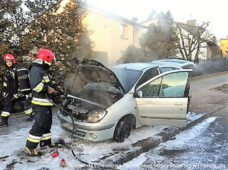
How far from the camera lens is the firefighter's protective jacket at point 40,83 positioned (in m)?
4.13

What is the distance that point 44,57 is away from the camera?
13.9 ft

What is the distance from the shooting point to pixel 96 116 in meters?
4.50

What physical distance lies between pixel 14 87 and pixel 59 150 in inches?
92.0

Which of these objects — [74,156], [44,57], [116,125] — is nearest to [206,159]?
[116,125]

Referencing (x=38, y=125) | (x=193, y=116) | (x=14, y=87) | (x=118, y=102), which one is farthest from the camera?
(x=193, y=116)

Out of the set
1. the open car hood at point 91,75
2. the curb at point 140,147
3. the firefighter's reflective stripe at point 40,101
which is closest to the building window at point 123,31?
the curb at point 140,147

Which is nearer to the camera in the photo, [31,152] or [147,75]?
[31,152]

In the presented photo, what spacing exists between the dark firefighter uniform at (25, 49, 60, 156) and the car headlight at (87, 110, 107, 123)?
747mm

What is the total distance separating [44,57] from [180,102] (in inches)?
111

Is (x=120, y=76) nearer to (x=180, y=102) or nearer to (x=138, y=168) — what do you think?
(x=180, y=102)

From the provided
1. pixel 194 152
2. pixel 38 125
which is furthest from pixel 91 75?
pixel 194 152

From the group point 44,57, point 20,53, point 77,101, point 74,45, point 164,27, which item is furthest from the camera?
point 164,27

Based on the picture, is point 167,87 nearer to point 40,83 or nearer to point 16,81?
point 40,83

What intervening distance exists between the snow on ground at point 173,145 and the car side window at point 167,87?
3.21ft
